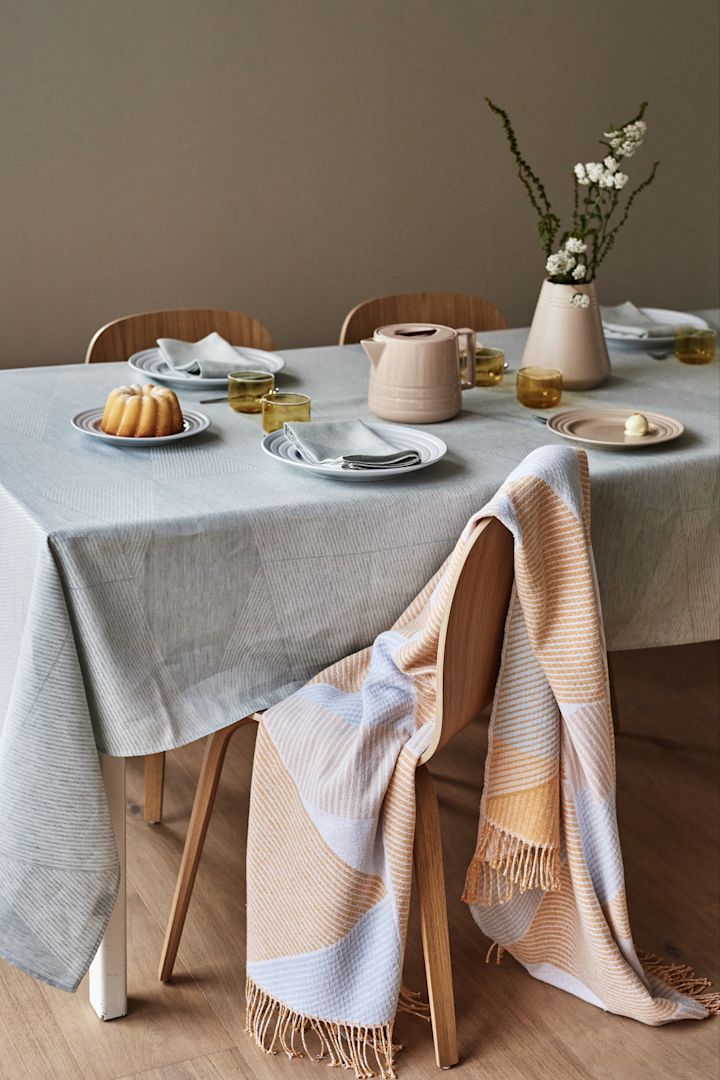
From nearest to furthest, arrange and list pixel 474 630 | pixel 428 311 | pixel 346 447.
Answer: pixel 474 630
pixel 346 447
pixel 428 311

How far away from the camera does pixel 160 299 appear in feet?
10.3

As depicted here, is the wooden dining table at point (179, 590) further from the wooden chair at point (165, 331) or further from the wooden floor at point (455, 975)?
the wooden chair at point (165, 331)

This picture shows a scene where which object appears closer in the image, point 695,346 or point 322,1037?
point 322,1037

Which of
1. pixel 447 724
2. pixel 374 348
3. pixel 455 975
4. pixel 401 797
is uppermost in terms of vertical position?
pixel 374 348

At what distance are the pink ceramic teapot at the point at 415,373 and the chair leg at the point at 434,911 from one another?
568 mm

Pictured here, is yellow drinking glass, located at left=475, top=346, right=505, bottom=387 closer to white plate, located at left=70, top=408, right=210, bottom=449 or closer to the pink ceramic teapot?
the pink ceramic teapot

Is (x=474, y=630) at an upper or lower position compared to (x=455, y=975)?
upper

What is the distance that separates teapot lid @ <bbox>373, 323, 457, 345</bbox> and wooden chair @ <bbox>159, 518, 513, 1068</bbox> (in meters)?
0.47

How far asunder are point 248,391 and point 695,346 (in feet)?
2.82

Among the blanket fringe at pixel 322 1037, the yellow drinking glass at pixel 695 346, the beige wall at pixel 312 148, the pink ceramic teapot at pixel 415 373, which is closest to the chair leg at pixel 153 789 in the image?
the blanket fringe at pixel 322 1037

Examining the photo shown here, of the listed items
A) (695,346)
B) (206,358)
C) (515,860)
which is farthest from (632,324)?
(515,860)

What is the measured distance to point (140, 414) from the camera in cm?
158

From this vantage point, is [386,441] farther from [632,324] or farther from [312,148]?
[312,148]

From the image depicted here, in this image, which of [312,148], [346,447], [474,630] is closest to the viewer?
[474,630]
